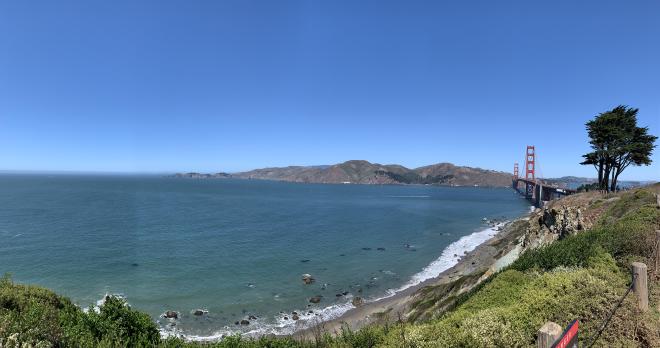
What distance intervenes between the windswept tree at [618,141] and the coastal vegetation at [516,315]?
112 feet

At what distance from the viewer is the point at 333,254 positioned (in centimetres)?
4609

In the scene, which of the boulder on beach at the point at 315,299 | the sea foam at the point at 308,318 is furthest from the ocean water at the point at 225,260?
the boulder on beach at the point at 315,299

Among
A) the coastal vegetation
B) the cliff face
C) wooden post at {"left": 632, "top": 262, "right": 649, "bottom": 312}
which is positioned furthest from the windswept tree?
wooden post at {"left": 632, "top": 262, "right": 649, "bottom": 312}

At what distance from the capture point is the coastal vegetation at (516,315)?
267 inches

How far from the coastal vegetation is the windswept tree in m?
34.0

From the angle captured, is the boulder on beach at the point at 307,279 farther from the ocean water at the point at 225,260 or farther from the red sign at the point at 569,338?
the red sign at the point at 569,338

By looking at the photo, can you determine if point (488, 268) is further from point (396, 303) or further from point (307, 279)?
point (307, 279)

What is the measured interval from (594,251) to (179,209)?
304 feet

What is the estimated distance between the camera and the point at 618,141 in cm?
4253

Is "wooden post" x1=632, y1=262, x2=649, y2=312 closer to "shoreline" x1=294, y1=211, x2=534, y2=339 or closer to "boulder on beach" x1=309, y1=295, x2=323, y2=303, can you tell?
"shoreline" x1=294, y1=211, x2=534, y2=339

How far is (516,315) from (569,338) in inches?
129

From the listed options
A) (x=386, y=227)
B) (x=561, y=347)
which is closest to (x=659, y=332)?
(x=561, y=347)

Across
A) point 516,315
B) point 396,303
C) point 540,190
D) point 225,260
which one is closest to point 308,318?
point 396,303

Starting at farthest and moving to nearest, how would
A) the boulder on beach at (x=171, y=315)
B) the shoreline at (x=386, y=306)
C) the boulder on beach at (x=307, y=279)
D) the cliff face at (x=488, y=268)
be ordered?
the boulder on beach at (x=307, y=279)
the boulder on beach at (x=171, y=315)
the shoreline at (x=386, y=306)
the cliff face at (x=488, y=268)
